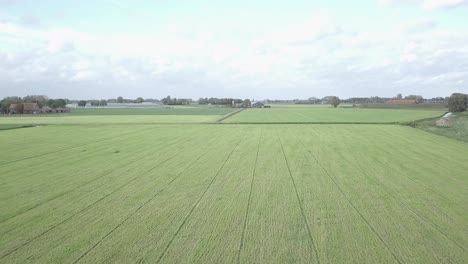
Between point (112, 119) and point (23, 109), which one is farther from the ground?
point (112, 119)

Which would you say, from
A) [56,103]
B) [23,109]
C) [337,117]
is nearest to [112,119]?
[337,117]

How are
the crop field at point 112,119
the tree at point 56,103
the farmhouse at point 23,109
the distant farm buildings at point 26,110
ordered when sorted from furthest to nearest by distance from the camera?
1. the tree at point 56,103
2. the farmhouse at point 23,109
3. the distant farm buildings at point 26,110
4. the crop field at point 112,119

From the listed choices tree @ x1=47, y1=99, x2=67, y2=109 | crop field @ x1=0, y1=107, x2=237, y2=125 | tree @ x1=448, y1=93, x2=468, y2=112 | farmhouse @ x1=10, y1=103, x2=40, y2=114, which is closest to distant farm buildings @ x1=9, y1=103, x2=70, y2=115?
farmhouse @ x1=10, y1=103, x2=40, y2=114

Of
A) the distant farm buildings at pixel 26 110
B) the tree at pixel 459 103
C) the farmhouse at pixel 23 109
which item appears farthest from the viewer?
the farmhouse at pixel 23 109

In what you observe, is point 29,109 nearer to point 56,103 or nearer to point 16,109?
point 16,109

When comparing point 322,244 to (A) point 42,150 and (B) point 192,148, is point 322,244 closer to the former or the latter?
(B) point 192,148

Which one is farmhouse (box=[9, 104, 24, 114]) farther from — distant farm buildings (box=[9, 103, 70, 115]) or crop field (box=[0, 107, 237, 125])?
crop field (box=[0, 107, 237, 125])

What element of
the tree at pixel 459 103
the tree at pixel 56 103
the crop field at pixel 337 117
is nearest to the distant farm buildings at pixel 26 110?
the tree at pixel 56 103

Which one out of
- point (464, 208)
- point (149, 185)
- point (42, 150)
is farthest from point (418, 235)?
point (42, 150)

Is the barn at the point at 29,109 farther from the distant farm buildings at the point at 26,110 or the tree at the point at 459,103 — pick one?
the tree at the point at 459,103
